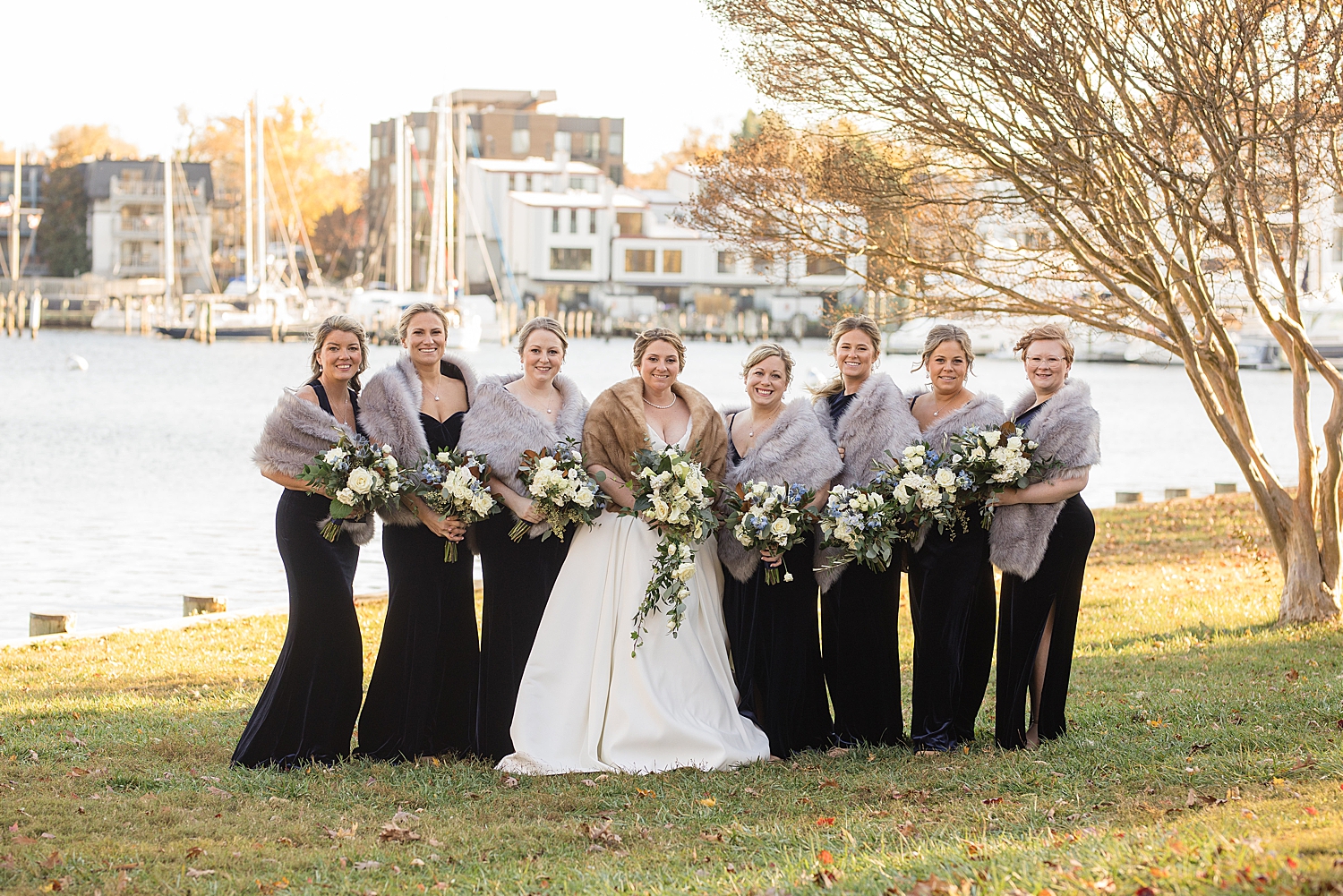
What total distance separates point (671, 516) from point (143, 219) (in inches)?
3976

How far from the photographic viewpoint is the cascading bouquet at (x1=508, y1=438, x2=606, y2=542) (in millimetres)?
7176

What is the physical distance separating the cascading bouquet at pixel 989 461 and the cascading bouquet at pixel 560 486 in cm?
187

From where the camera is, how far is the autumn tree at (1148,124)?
9914mm

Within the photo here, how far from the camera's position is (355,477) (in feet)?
22.9

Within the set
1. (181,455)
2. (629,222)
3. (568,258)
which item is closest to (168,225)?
(568,258)

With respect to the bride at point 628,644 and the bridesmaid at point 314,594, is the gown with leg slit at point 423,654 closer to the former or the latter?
the bridesmaid at point 314,594

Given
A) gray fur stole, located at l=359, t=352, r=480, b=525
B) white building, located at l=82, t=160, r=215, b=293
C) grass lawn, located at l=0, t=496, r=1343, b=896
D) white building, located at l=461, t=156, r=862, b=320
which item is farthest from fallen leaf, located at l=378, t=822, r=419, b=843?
white building, located at l=82, t=160, r=215, b=293

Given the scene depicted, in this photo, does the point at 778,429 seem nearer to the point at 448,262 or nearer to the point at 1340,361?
the point at 448,262

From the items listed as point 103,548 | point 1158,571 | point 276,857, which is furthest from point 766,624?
point 103,548

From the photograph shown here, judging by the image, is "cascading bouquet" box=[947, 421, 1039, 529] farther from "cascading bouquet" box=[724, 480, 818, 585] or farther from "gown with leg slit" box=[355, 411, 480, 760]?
"gown with leg slit" box=[355, 411, 480, 760]

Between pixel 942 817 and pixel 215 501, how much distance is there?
940 inches

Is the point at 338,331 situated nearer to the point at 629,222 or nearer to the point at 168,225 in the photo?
the point at 168,225

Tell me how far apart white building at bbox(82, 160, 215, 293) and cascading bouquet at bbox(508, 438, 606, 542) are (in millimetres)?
94160

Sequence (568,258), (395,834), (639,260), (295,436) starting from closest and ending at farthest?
(395,834) → (295,436) → (568,258) → (639,260)
